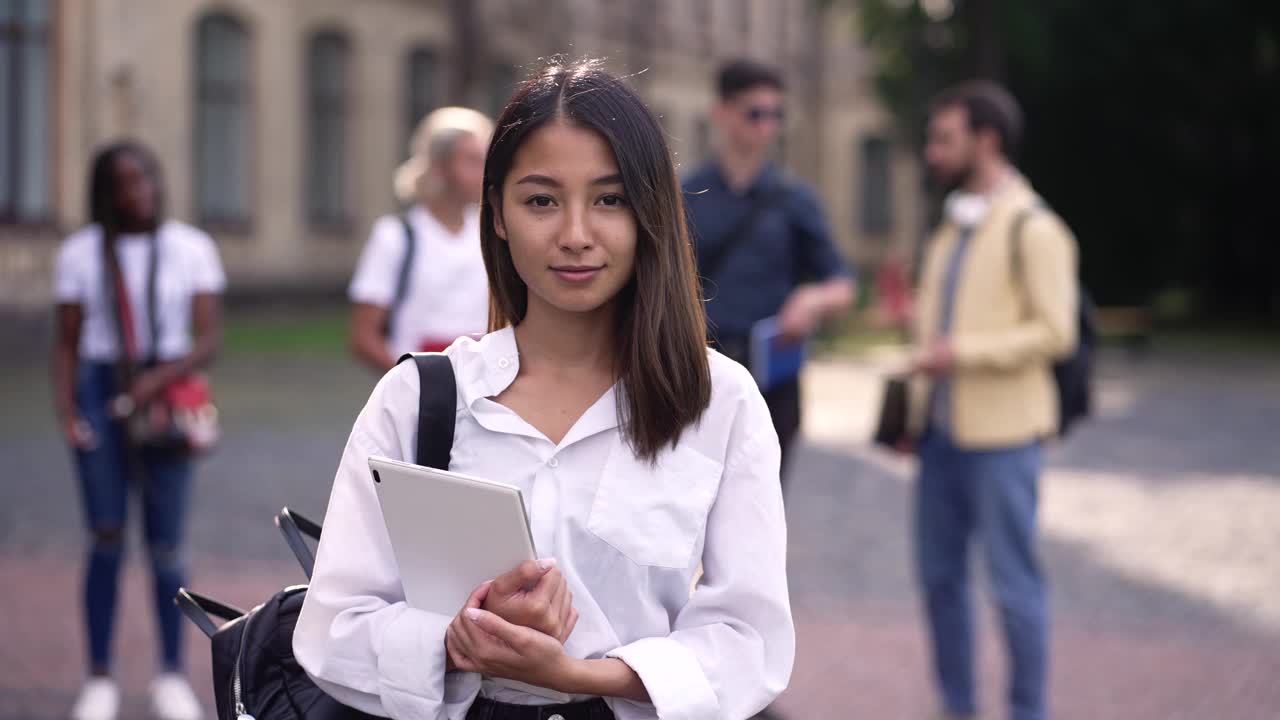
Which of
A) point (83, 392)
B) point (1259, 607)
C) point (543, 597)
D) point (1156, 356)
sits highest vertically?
point (543, 597)

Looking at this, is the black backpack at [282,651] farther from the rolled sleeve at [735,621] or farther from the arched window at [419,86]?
the arched window at [419,86]

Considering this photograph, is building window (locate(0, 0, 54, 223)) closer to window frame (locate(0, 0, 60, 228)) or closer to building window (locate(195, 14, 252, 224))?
window frame (locate(0, 0, 60, 228))

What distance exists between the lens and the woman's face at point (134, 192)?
562 cm

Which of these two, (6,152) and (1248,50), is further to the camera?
(1248,50)

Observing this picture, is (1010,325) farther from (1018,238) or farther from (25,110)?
(25,110)

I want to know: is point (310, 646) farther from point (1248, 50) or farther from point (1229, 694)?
point (1248, 50)

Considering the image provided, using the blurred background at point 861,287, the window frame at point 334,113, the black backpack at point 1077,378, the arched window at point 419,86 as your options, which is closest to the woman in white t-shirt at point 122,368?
the blurred background at point 861,287

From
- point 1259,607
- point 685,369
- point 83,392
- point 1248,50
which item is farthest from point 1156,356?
point 685,369

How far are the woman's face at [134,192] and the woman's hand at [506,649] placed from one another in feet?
13.2

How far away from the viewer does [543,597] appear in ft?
6.56

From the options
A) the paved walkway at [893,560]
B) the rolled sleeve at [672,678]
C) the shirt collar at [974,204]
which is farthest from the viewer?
the paved walkway at [893,560]

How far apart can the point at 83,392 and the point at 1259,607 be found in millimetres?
5223

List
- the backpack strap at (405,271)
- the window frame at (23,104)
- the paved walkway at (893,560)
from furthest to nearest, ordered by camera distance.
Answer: the window frame at (23,104) < the paved walkway at (893,560) < the backpack strap at (405,271)

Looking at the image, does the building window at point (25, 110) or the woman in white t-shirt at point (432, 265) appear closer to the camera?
the woman in white t-shirt at point (432, 265)
